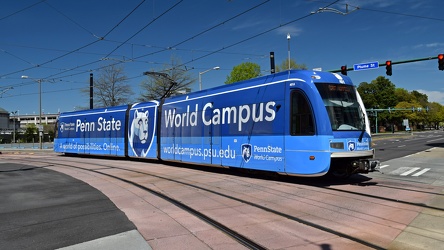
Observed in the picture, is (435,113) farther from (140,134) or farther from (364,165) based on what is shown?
(364,165)

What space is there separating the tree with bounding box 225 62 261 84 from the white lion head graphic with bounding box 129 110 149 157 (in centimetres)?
3699

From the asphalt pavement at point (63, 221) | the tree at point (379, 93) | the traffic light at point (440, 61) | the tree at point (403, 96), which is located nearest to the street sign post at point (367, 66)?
the traffic light at point (440, 61)

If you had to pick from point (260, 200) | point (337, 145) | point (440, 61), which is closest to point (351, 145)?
point (337, 145)

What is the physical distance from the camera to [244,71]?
56.8m

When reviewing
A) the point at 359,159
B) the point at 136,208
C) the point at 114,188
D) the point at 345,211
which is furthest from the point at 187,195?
the point at 359,159

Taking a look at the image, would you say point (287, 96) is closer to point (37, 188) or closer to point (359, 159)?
point (359, 159)

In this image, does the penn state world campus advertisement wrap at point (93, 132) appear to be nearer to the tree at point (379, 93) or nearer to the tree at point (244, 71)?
the tree at point (244, 71)

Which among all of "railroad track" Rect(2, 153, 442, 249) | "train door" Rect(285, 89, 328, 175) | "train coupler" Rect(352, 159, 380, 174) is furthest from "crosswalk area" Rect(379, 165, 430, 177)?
"train door" Rect(285, 89, 328, 175)

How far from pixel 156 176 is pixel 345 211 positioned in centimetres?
777

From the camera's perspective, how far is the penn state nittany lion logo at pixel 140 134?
1928cm

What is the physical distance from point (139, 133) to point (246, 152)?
→ 9327 millimetres

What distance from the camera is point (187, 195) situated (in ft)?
30.2

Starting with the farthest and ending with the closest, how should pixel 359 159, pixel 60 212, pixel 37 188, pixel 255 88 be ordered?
pixel 255 88 < pixel 37 188 < pixel 359 159 < pixel 60 212

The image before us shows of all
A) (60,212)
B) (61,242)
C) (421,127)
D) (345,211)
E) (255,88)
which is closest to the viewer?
(61,242)
